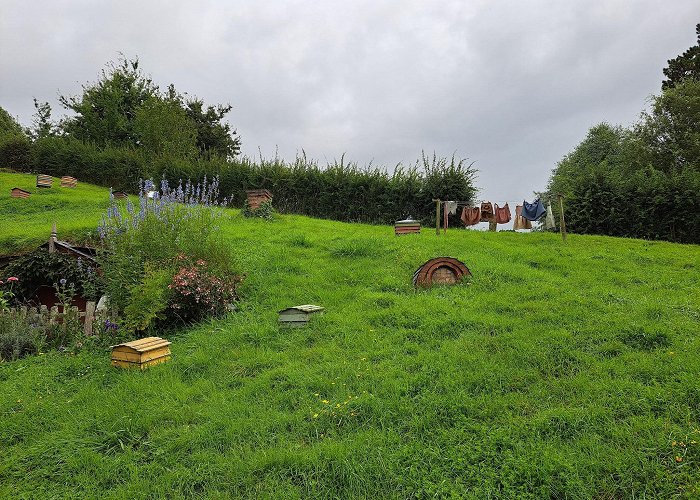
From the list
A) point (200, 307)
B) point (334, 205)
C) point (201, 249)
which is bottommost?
point (200, 307)

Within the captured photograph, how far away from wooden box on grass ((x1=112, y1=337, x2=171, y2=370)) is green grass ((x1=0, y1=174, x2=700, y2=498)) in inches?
5.4

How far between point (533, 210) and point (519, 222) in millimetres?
1590

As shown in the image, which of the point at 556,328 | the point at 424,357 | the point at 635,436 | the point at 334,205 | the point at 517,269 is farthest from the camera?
the point at 334,205

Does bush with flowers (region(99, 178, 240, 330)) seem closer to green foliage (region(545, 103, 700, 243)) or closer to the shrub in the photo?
the shrub

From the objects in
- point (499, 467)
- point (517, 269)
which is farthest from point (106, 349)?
point (517, 269)

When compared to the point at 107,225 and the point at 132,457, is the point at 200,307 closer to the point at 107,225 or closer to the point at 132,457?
the point at 107,225

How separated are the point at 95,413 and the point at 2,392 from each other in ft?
5.20

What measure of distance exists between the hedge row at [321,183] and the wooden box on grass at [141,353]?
1463 centimetres

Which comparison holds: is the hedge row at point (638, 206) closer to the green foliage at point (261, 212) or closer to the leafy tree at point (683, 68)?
the green foliage at point (261, 212)

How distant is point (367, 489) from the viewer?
2.86 meters

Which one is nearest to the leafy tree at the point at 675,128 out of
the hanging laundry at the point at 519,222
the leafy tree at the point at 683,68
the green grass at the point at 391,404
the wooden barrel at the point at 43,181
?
the leafy tree at the point at 683,68

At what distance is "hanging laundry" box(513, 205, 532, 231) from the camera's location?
48.7ft

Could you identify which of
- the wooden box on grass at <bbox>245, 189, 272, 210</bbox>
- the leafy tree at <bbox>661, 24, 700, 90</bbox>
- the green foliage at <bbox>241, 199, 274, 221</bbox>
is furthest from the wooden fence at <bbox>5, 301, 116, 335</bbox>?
the leafy tree at <bbox>661, 24, 700, 90</bbox>

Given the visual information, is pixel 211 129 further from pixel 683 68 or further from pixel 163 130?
pixel 683 68
